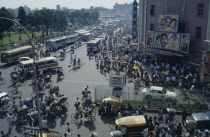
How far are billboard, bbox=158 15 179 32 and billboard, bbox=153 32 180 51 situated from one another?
2.60ft

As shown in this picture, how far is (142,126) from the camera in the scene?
16516 mm

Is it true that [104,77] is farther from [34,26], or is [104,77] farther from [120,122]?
[34,26]

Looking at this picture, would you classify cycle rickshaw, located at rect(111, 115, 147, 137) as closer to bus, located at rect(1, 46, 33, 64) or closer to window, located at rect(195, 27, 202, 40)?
window, located at rect(195, 27, 202, 40)

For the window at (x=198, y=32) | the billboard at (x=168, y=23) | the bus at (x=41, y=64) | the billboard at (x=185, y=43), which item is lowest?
the bus at (x=41, y=64)

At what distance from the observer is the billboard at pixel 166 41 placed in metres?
35.5

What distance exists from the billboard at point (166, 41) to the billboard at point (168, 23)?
792 millimetres

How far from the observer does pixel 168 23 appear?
36281 millimetres

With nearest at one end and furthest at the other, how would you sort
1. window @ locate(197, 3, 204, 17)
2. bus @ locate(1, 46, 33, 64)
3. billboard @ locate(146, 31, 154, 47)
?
window @ locate(197, 3, 204, 17), bus @ locate(1, 46, 33, 64), billboard @ locate(146, 31, 154, 47)

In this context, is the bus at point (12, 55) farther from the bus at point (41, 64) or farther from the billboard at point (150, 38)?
the billboard at point (150, 38)

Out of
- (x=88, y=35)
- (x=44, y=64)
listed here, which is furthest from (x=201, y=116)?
(x=88, y=35)

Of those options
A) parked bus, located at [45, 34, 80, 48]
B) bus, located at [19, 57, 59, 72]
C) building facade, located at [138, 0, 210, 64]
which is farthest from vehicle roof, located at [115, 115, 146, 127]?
parked bus, located at [45, 34, 80, 48]

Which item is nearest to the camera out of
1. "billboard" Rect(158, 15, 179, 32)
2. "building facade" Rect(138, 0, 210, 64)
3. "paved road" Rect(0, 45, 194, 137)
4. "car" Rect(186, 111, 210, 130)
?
"car" Rect(186, 111, 210, 130)

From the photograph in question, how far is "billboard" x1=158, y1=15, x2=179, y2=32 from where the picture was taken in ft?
116

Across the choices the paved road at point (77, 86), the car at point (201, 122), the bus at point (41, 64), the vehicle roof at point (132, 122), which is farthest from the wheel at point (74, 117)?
the bus at point (41, 64)
